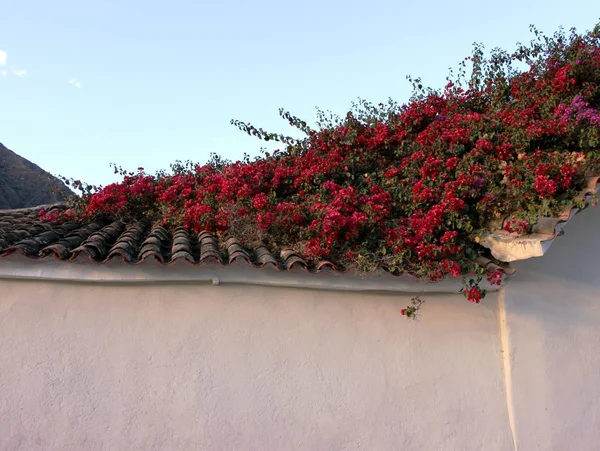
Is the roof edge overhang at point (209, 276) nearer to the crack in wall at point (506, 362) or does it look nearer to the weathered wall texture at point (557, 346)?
the crack in wall at point (506, 362)

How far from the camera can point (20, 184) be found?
13.8 metres

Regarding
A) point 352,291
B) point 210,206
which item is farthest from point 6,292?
point 352,291

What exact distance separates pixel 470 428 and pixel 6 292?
14.2ft

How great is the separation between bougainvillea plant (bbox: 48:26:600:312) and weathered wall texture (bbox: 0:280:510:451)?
550 mm

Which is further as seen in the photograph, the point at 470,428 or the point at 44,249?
the point at 470,428

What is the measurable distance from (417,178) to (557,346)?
2.22 m

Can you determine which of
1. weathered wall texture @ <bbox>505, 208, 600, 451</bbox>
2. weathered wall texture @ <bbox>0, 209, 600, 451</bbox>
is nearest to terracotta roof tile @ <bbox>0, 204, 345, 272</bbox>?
weathered wall texture @ <bbox>0, 209, 600, 451</bbox>

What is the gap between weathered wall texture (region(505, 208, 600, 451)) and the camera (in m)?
5.39

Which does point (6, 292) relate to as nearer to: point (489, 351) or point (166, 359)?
point (166, 359)

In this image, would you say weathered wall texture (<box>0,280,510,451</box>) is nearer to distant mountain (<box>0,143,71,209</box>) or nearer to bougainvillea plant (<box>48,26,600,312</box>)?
bougainvillea plant (<box>48,26,600,312</box>)

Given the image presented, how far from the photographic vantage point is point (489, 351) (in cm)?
541

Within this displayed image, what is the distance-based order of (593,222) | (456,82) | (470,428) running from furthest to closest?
(456,82), (593,222), (470,428)

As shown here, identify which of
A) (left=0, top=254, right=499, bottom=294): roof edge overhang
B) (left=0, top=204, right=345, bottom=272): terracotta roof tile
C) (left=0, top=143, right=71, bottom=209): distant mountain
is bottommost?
(left=0, top=254, right=499, bottom=294): roof edge overhang

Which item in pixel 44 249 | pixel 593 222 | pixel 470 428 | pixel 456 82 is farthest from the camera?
pixel 456 82
